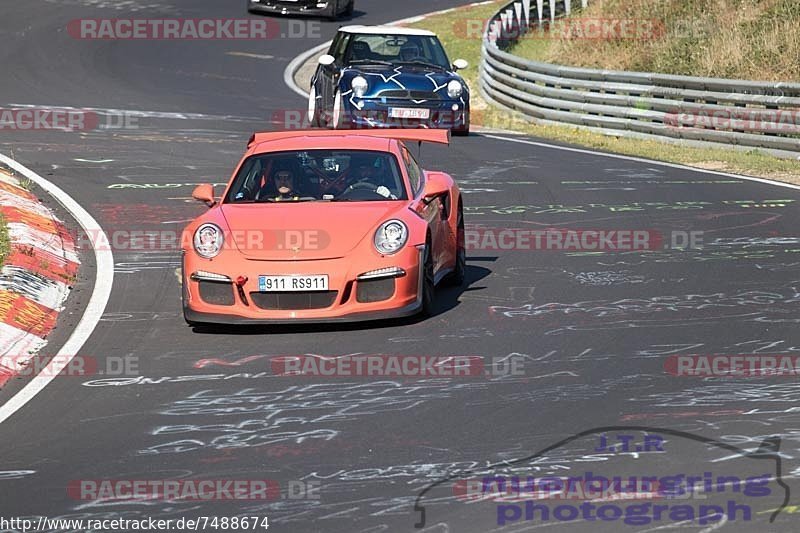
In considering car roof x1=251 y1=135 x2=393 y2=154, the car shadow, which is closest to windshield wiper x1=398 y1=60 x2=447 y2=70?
car roof x1=251 y1=135 x2=393 y2=154

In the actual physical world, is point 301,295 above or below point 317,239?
below

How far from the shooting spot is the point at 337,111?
21.5m

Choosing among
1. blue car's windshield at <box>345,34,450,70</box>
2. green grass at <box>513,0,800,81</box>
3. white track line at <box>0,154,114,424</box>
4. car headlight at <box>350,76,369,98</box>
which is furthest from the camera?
green grass at <box>513,0,800,81</box>

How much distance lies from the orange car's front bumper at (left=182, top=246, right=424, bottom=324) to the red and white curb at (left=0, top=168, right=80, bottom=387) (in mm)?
1126

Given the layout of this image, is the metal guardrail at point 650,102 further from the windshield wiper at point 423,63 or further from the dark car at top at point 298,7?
the dark car at top at point 298,7

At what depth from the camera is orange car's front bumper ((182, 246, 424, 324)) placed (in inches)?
393

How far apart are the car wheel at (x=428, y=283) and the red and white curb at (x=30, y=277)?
2576mm

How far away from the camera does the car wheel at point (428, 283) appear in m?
10.4

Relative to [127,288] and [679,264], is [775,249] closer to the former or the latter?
[679,264]

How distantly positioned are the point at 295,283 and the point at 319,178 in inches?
56.8

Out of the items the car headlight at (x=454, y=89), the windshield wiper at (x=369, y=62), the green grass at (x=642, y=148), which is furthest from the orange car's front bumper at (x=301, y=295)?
the windshield wiper at (x=369, y=62)

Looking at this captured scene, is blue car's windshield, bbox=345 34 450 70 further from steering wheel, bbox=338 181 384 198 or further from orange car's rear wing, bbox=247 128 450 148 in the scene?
steering wheel, bbox=338 181 384 198

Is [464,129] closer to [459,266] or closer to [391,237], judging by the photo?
[459,266]

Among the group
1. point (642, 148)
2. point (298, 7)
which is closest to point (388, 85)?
point (642, 148)
